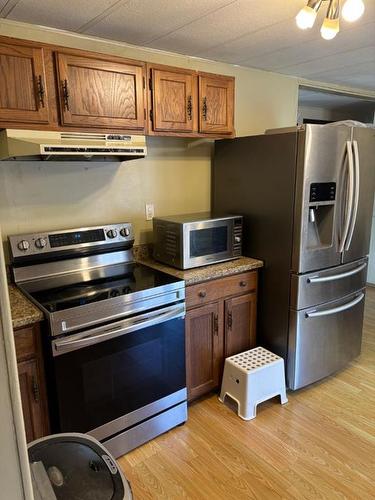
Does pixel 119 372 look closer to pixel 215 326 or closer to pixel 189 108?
pixel 215 326

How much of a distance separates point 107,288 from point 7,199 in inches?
29.6

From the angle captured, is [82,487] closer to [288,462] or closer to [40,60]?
[288,462]

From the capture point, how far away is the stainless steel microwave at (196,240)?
2223 millimetres

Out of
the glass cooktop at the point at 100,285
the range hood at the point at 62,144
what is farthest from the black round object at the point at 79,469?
the range hood at the point at 62,144

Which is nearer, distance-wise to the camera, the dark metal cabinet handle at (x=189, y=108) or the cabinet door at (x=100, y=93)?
the cabinet door at (x=100, y=93)

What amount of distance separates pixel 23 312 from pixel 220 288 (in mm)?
1153

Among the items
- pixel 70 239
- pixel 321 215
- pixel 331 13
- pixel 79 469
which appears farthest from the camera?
pixel 321 215

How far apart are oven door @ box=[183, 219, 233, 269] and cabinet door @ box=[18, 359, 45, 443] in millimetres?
1008

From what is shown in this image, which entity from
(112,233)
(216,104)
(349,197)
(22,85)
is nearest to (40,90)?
(22,85)

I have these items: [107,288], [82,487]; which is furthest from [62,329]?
[82,487]

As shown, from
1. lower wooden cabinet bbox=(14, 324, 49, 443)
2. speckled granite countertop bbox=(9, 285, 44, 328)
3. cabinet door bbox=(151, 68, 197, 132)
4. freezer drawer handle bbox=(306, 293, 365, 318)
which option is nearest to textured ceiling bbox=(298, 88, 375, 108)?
cabinet door bbox=(151, 68, 197, 132)

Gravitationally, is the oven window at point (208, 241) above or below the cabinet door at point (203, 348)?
above

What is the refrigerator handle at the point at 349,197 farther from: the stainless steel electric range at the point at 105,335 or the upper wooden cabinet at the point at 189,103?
the stainless steel electric range at the point at 105,335

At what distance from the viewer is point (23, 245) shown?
6.51 ft
